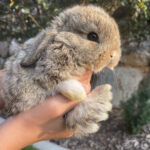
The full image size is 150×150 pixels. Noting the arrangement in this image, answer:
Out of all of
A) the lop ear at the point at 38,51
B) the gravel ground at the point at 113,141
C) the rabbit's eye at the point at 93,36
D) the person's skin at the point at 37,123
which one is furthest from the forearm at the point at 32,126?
the gravel ground at the point at 113,141

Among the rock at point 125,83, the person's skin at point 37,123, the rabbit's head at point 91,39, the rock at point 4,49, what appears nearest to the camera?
the rabbit's head at point 91,39

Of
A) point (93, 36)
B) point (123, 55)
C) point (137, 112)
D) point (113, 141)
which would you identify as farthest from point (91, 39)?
point (123, 55)

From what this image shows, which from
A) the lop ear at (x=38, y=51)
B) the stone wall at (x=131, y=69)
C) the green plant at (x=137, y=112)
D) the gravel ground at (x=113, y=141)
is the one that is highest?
the lop ear at (x=38, y=51)

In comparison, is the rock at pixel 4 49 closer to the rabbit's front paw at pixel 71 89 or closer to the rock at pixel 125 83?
the rock at pixel 125 83

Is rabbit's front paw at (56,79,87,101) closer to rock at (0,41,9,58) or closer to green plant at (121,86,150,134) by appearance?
green plant at (121,86,150,134)

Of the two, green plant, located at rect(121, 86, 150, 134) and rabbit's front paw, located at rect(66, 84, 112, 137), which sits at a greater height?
rabbit's front paw, located at rect(66, 84, 112, 137)

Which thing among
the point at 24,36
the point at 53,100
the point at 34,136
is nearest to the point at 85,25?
the point at 53,100

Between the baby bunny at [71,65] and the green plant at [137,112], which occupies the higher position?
the baby bunny at [71,65]

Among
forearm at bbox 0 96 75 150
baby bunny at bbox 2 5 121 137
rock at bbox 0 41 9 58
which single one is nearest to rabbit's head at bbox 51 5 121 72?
baby bunny at bbox 2 5 121 137
